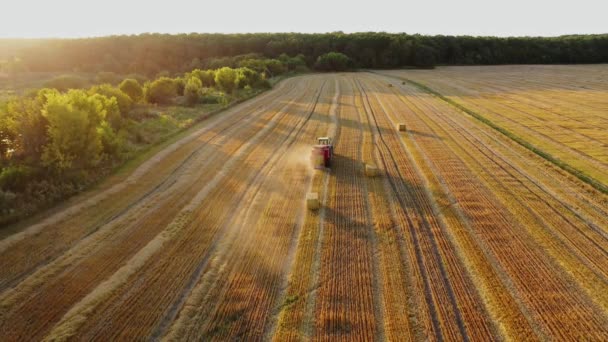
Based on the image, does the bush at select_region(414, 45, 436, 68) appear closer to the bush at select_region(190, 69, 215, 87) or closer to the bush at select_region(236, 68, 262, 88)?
the bush at select_region(236, 68, 262, 88)

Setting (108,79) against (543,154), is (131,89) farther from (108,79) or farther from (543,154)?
(543,154)

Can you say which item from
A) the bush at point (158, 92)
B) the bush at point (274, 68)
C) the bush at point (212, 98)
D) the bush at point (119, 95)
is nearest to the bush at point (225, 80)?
the bush at point (212, 98)

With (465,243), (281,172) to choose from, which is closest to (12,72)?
(281,172)

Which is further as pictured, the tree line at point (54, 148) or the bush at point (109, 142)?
the bush at point (109, 142)

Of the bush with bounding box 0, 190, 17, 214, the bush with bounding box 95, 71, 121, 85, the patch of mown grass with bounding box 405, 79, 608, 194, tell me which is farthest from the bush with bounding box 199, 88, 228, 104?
the bush with bounding box 0, 190, 17, 214

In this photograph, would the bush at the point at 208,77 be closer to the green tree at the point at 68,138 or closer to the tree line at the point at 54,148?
the tree line at the point at 54,148

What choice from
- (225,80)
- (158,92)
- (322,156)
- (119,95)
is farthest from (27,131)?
(225,80)
